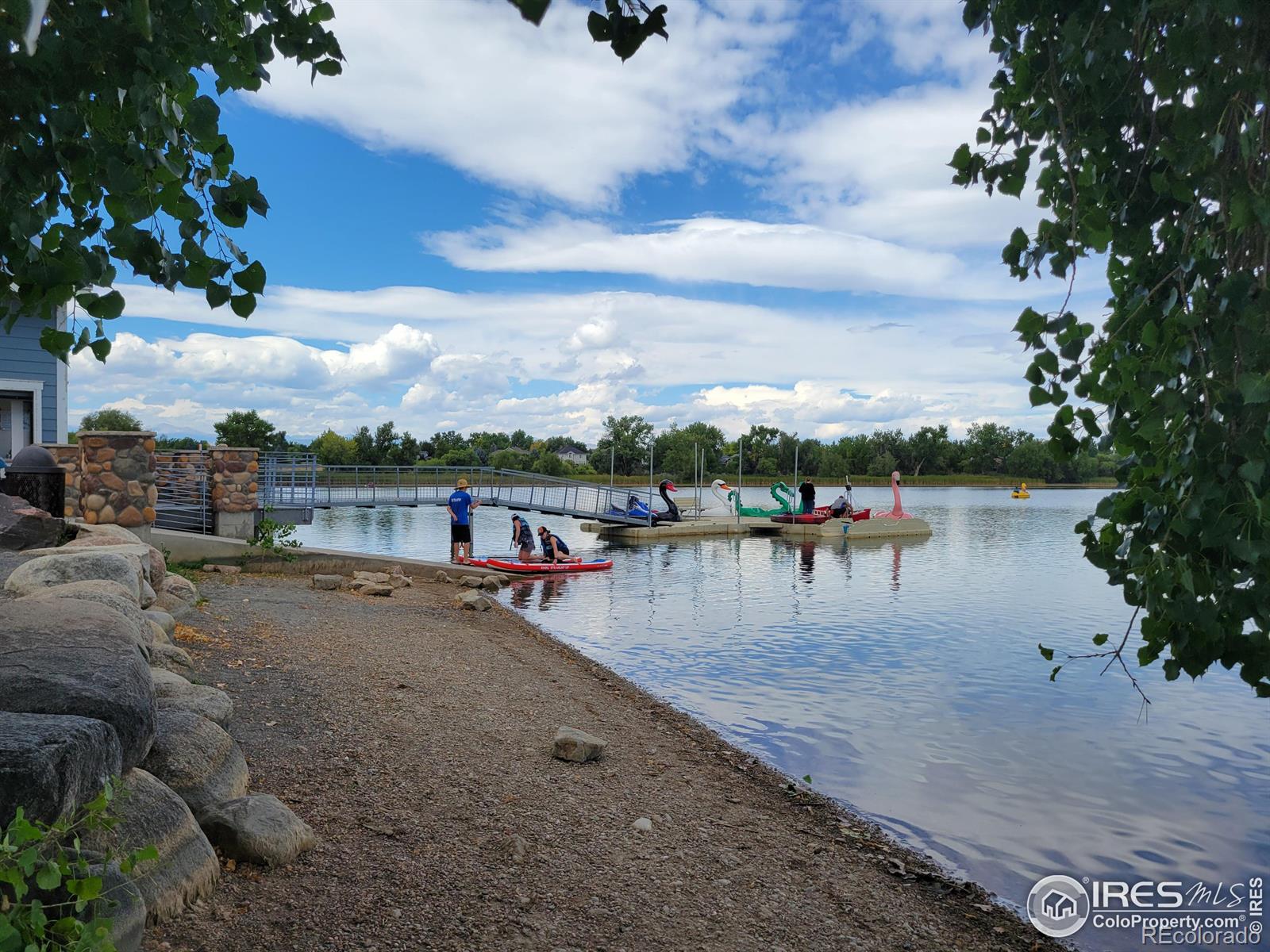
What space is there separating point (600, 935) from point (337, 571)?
11.6m

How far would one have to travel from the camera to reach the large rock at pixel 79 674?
278 centimetres

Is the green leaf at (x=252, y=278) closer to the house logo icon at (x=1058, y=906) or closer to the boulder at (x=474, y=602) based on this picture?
the house logo icon at (x=1058, y=906)

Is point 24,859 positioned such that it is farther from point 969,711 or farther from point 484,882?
point 969,711

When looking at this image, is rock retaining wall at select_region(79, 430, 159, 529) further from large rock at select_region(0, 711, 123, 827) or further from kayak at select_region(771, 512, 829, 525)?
kayak at select_region(771, 512, 829, 525)

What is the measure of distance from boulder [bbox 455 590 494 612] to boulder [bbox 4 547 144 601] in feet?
20.9

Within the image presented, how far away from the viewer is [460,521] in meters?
18.2

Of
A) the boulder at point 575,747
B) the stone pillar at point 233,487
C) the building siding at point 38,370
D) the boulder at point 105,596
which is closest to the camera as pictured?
the boulder at point 105,596

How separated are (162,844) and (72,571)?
3.40 metres

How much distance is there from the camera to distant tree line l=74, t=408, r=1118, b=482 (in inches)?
2813

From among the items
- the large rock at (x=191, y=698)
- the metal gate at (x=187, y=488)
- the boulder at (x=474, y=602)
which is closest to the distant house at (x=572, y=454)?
the metal gate at (x=187, y=488)

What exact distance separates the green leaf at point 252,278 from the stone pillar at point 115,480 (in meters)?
10.9

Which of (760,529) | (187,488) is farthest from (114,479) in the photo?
(760,529)

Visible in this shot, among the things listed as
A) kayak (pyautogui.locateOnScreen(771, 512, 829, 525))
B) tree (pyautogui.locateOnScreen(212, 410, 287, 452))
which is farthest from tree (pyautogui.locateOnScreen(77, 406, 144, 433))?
kayak (pyautogui.locateOnScreen(771, 512, 829, 525))

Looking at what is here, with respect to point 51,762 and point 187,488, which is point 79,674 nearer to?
point 51,762
